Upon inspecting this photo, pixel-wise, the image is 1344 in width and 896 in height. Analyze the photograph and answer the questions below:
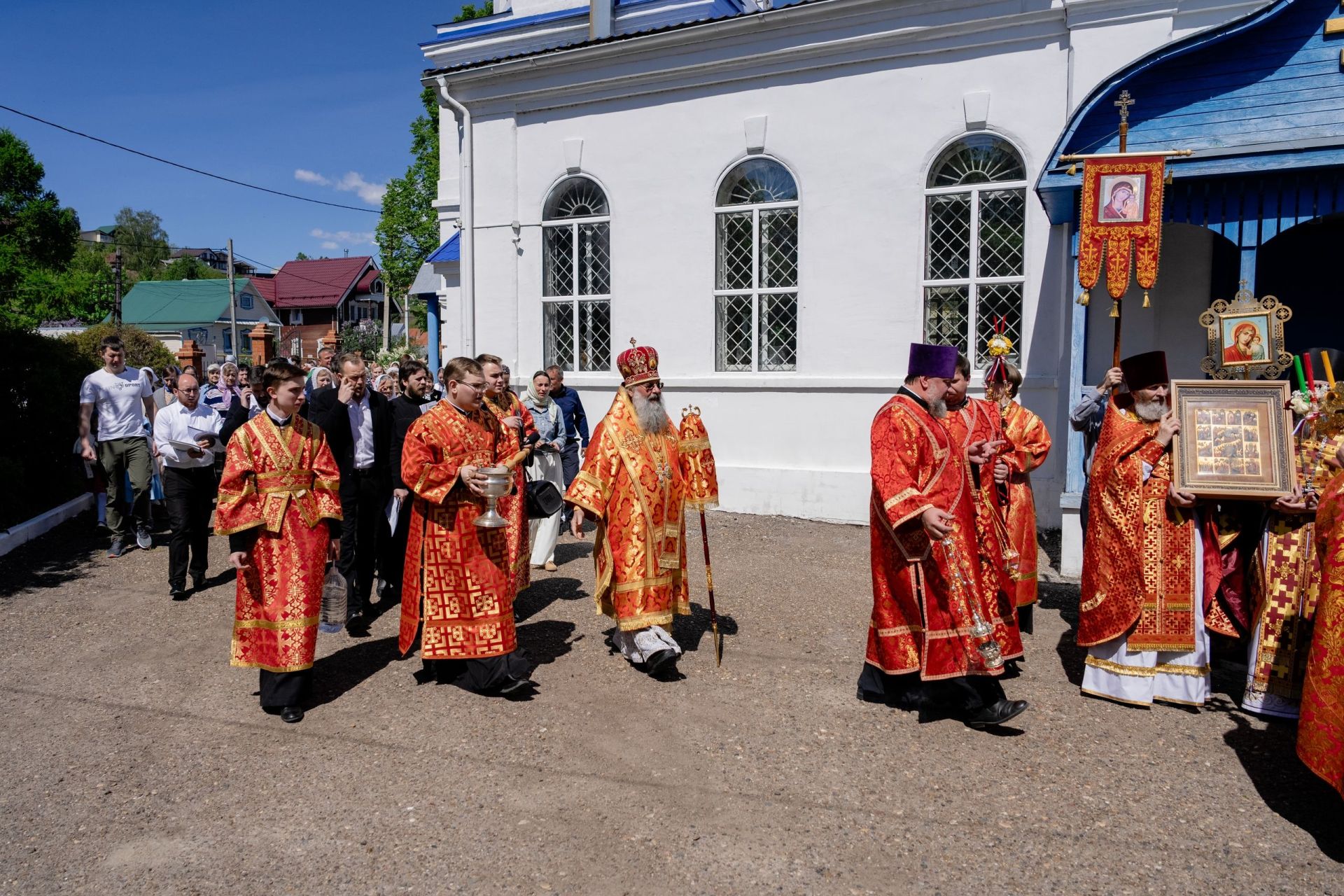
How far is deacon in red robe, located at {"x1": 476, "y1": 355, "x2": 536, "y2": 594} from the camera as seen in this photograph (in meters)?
5.88

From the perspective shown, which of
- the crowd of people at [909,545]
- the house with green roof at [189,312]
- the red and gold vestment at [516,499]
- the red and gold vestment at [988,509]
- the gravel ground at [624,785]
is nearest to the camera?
the gravel ground at [624,785]

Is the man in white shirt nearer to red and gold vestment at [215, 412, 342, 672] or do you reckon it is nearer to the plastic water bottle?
the plastic water bottle

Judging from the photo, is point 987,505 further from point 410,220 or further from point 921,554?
point 410,220

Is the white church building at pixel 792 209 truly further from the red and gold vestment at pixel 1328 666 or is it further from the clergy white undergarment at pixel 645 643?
the clergy white undergarment at pixel 645 643

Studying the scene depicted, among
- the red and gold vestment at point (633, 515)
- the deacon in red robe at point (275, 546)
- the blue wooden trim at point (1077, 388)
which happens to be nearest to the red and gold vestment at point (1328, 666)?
the red and gold vestment at point (633, 515)

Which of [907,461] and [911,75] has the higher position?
[911,75]

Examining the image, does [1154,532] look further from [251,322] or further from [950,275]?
[251,322]

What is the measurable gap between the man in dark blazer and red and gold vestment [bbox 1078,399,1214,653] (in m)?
4.65

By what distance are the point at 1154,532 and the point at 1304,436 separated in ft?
3.48

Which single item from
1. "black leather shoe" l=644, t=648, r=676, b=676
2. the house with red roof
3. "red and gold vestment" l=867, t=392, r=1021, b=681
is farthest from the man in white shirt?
the house with red roof

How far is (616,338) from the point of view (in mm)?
11867

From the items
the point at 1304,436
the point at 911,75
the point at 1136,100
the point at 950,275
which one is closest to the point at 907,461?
the point at 1304,436

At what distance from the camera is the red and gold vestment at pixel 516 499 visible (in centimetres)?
584

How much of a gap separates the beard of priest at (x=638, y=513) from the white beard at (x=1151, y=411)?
2646 millimetres
